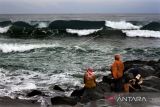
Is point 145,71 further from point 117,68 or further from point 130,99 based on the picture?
point 130,99

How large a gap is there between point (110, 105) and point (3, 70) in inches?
389

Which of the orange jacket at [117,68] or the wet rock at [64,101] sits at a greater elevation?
the orange jacket at [117,68]

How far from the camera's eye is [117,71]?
1195 centimetres

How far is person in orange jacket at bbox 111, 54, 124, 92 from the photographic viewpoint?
11.9 meters

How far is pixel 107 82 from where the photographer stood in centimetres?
1380

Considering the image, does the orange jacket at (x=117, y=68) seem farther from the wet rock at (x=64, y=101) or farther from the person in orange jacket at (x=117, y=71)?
the wet rock at (x=64, y=101)

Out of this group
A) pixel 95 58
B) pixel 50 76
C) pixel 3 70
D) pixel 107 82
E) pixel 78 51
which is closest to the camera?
pixel 107 82

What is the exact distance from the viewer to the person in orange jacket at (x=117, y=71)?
39.1ft

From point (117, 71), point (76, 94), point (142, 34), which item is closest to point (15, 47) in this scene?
point (142, 34)

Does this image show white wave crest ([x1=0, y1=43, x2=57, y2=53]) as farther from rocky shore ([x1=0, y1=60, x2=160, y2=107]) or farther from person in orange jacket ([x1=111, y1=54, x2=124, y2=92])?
person in orange jacket ([x1=111, y1=54, x2=124, y2=92])

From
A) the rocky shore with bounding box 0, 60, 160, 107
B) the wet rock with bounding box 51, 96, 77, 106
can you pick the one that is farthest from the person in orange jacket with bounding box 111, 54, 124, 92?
the wet rock with bounding box 51, 96, 77, 106

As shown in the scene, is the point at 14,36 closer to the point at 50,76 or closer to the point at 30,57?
the point at 30,57

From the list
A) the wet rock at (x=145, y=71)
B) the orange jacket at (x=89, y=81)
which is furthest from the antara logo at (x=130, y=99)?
the wet rock at (x=145, y=71)

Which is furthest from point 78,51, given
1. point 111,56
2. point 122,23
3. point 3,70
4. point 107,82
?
point 122,23
